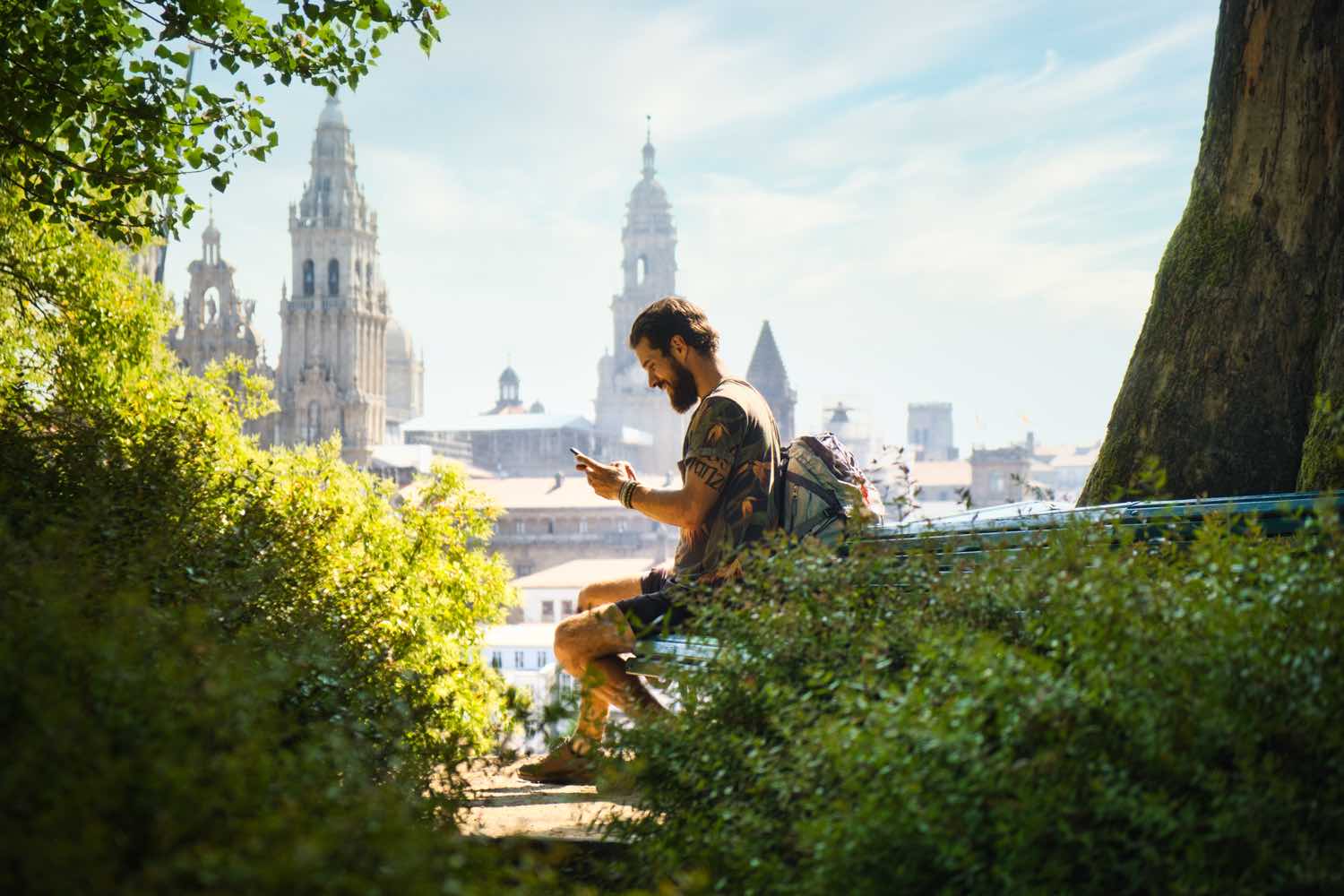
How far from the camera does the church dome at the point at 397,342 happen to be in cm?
11262

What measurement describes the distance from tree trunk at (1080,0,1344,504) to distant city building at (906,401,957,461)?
135852mm

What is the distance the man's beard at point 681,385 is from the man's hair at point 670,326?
0.23 ft

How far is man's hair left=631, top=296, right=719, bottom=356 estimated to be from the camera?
4.51m

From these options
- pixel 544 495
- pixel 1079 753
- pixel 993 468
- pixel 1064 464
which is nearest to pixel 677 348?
pixel 1079 753

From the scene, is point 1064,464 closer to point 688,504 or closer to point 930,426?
point 930,426

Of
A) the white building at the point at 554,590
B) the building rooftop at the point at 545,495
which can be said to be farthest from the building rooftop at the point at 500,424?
the white building at the point at 554,590

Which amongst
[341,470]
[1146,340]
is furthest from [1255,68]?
[341,470]

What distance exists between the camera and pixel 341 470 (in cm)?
905

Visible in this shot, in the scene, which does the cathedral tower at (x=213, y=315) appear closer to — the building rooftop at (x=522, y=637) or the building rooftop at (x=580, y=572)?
the building rooftop at (x=580, y=572)

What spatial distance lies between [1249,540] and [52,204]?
5193 millimetres

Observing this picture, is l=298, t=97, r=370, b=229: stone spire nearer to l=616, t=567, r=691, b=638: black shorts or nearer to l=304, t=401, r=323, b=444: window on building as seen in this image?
l=304, t=401, r=323, b=444: window on building

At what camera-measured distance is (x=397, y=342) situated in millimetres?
113500

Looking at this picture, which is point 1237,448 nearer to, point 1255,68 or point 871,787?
point 1255,68

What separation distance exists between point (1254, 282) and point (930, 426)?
458 ft
